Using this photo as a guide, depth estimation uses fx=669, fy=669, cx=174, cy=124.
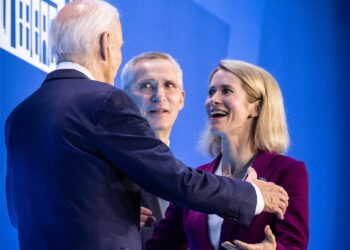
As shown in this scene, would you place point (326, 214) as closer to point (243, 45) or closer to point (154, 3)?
point (243, 45)

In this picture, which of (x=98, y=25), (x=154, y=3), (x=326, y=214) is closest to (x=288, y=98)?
(x=326, y=214)

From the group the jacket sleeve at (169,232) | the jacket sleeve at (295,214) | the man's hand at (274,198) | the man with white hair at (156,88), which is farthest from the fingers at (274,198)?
the man with white hair at (156,88)

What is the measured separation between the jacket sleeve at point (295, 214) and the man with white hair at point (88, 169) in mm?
272

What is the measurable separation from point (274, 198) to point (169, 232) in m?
0.59

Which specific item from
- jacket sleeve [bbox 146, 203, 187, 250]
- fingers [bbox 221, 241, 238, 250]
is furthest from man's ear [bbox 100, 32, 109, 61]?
jacket sleeve [bbox 146, 203, 187, 250]

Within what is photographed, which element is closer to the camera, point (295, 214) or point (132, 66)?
point (295, 214)

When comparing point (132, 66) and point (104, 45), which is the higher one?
point (132, 66)

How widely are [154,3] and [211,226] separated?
150cm

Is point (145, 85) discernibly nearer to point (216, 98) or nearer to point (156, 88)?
point (156, 88)

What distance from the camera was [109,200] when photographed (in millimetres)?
1722

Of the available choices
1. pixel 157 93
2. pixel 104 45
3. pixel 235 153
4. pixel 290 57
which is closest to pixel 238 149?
pixel 235 153

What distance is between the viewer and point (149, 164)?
1.70 metres

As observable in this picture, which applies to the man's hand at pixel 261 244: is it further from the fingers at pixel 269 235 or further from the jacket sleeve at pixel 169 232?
the jacket sleeve at pixel 169 232

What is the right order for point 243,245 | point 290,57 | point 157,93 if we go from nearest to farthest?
point 243,245
point 157,93
point 290,57
